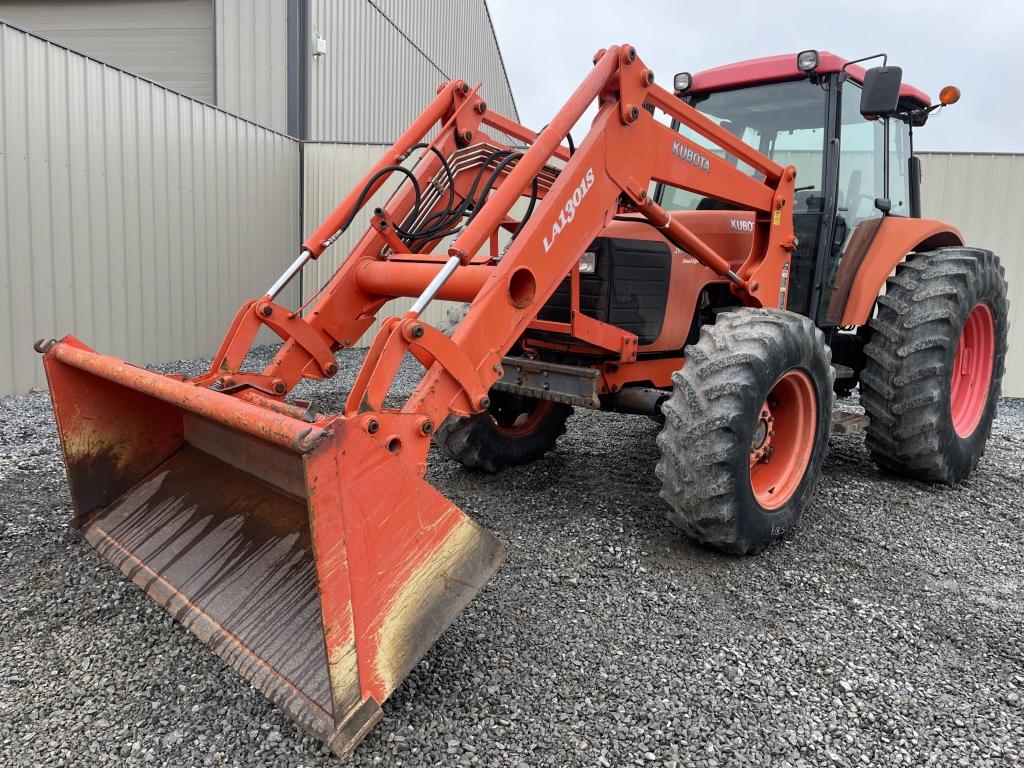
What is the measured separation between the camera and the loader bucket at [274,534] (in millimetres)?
1923

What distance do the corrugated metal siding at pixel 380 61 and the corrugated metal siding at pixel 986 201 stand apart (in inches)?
311

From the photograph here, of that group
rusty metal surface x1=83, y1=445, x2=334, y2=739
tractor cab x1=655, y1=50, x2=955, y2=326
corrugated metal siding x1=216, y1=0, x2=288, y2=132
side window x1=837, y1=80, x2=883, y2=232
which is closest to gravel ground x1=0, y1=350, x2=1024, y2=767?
rusty metal surface x1=83, y1=445, x2=334, y2=739

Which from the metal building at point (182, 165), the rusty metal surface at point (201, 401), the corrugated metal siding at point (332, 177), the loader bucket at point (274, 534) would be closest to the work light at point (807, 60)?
the loader bucket at point (274, 534)

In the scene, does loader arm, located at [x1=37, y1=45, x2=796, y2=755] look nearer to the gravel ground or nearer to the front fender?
the gravel ground

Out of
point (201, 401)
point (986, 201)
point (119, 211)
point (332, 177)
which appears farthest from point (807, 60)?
point (332, 177)

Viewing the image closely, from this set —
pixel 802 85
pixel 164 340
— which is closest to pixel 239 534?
pixel 802 85

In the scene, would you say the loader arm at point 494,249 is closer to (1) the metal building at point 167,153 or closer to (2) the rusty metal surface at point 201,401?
(2) the rusty metal surface at point 201,401

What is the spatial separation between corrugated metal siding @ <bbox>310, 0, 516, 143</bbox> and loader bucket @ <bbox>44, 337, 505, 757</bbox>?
8260 millimetres

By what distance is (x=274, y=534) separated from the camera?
2605 mm

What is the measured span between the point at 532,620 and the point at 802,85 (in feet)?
10.6

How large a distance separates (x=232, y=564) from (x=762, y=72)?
12.0ft

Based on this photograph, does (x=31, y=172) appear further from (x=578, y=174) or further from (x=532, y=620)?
(x=532, y=620)

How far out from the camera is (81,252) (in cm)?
657

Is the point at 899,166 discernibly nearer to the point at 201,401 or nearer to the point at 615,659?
the point at 615,659
